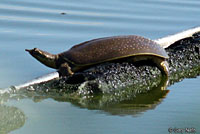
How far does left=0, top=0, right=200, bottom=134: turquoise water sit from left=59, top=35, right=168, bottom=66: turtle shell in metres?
0.49

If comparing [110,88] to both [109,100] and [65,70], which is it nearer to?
[109,100]

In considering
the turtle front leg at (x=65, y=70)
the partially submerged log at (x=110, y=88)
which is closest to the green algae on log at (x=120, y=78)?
the partially submerged log at (x=110, y=88)

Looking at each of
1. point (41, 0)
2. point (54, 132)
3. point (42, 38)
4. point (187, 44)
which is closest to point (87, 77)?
point (54, 132)

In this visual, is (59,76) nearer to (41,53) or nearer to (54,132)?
(41,53)

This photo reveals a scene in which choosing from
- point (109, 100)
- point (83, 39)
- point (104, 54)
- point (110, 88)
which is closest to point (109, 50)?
point (104, 54)

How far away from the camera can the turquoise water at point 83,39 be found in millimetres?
4953

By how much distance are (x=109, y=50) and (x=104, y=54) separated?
7 centimetres

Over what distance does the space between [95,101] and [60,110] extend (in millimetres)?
473

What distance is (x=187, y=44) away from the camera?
7355mm

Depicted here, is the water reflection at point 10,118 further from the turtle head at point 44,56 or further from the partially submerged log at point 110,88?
the turtle head at point 44,56

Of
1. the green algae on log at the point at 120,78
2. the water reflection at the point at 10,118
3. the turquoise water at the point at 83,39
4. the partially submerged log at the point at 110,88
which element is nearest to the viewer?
the water reflection at the point at 10,118

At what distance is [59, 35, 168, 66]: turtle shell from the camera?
6.18 metres

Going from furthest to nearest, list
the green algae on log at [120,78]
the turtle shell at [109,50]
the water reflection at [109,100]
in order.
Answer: the turtle shell at [109,50] < the green algae on log at [120,78] < the water reflection at [109,100]

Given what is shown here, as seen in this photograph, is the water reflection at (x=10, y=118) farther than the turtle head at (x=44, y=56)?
No
